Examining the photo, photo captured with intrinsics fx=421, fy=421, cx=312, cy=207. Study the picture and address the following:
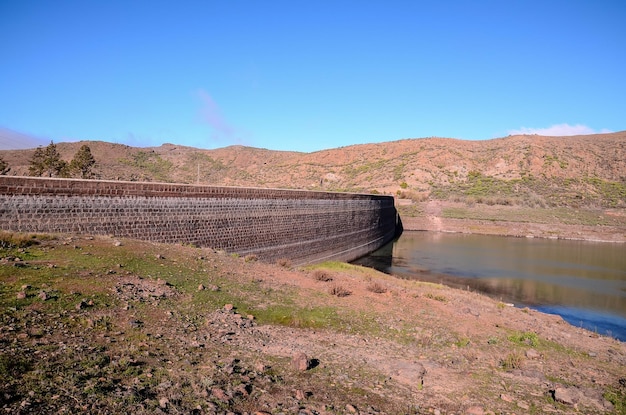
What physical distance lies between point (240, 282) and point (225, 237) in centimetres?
833

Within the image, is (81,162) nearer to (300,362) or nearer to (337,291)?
(337,291)

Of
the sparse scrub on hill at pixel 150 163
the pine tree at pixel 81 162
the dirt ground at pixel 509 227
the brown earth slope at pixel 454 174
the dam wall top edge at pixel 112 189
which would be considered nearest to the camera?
the dam wall top edge at pixel 112 189

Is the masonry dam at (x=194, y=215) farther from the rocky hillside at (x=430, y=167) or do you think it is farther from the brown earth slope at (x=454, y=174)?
the rocky hillside at (x=430, y=167)

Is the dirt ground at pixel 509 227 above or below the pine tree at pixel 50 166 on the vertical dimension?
below

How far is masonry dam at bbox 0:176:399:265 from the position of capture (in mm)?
12234

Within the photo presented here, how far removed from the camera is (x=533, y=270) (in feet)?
105

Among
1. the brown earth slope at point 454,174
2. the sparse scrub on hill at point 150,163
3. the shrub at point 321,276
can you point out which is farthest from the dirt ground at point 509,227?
the shrub at point 321,276

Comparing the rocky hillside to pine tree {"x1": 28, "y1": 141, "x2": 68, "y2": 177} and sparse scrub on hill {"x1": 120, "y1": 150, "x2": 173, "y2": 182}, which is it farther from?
pine tree {"x1": 28, "y1": 141, "x2": 68, "y2": 177}

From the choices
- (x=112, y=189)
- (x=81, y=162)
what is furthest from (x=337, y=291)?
(x=81, y=162)

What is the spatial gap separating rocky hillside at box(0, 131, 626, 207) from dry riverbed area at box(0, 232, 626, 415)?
50.5 meters

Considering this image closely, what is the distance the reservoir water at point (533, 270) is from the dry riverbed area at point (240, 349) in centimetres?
978

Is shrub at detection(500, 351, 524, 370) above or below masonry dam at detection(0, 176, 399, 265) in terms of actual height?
below

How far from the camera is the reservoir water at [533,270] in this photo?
21.8m

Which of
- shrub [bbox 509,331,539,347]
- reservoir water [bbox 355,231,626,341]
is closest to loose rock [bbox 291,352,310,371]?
shrub [bbox 509,331,539,347]
